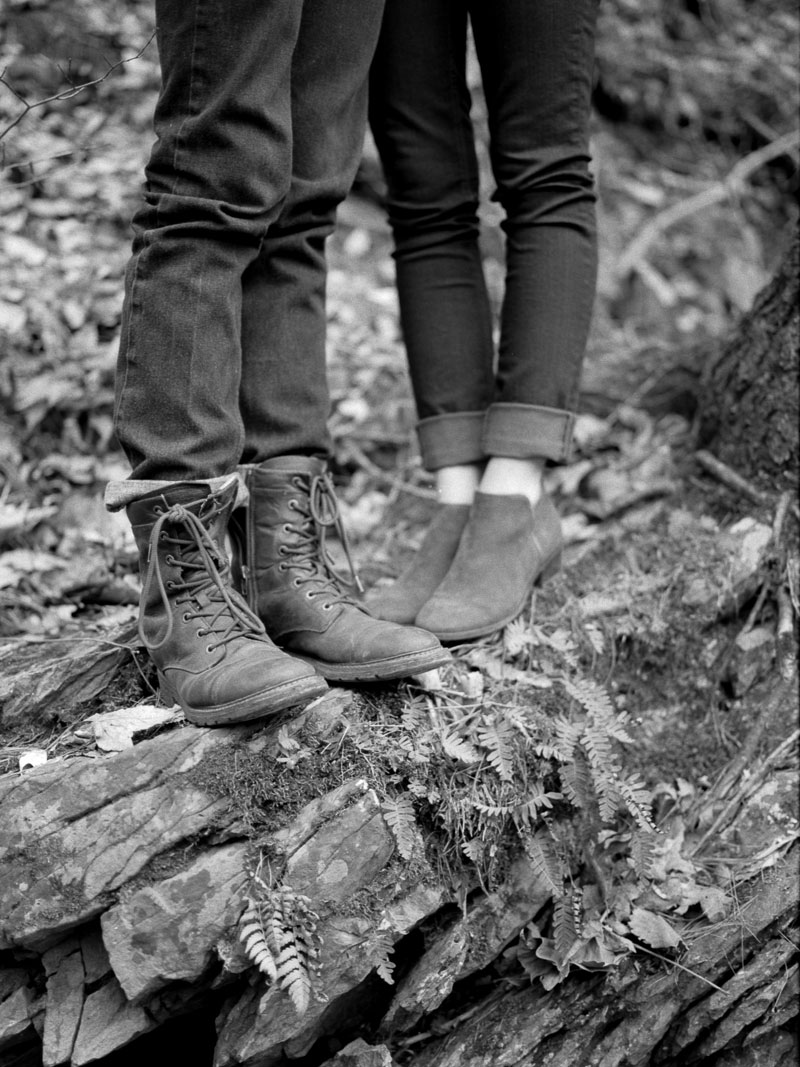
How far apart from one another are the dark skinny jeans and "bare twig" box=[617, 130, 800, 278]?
10.4 ft

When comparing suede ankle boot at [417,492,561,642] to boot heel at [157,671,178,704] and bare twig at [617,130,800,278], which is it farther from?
bare twig at [617,130,800,278]

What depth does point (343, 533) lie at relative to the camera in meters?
2.47

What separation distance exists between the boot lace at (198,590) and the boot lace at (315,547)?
0.21 metres

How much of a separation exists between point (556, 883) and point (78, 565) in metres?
1.83

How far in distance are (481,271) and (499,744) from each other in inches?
54.7

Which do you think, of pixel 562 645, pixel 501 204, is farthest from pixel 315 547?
pixel 501 204

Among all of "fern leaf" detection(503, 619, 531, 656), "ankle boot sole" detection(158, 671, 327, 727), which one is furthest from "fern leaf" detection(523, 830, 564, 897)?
"ankle boot sole" detection(158, 671, 327, 727)

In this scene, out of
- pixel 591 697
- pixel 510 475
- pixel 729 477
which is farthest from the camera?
pixel 729 477

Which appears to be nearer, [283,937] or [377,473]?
[283,937]

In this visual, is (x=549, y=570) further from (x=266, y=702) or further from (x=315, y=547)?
(x=266, y=702)

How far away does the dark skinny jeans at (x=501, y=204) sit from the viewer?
96.2 inches

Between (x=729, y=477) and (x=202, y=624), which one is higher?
(x=202, y=624)

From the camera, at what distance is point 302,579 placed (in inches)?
90.8

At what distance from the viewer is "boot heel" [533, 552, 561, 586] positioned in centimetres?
283
